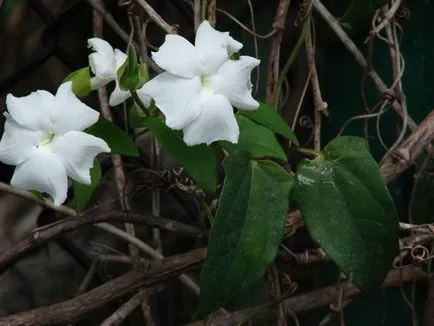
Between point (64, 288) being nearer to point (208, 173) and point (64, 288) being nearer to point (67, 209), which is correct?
point (67, 209)

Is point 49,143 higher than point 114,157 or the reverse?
higher

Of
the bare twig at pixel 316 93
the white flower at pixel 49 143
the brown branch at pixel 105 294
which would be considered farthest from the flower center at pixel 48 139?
the bare twig at pixel 316 93

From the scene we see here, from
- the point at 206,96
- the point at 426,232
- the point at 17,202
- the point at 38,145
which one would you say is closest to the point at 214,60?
the point at 206,96

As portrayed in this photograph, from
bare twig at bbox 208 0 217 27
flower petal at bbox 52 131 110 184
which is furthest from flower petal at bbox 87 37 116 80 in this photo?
bare twig at bbox 208 0 217 27

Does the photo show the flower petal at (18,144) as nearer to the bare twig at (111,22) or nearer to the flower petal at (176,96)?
the flower petal at (176,96)

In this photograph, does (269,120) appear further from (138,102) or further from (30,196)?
(30,196)

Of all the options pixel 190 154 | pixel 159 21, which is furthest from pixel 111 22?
pixel 190 154

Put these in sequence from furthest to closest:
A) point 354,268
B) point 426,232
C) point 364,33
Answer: point 364,33, point 426,232, point 354,268
